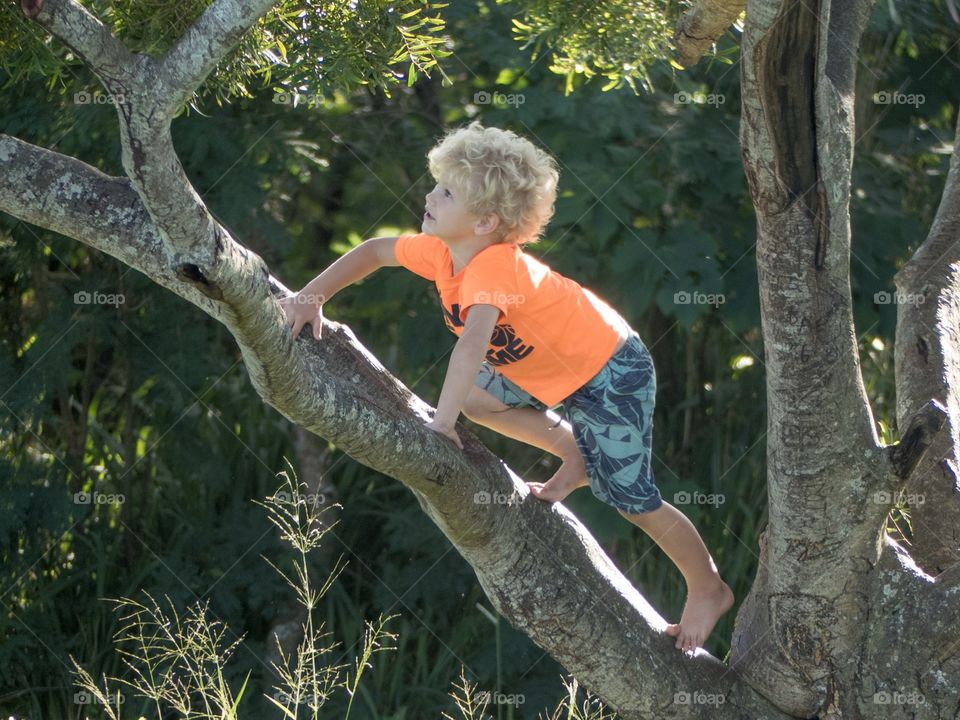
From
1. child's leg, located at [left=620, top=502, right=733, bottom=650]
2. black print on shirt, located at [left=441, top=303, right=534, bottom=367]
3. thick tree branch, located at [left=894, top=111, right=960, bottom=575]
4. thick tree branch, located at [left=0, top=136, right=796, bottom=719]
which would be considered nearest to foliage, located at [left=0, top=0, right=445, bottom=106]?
thick tree branch, located at [left=0, top=136, right=796, bottom=719]

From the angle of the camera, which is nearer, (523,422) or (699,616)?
(699,616)

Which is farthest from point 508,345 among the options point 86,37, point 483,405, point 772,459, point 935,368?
point 86,37

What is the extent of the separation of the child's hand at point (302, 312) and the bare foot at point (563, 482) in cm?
69

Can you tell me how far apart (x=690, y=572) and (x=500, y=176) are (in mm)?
1079

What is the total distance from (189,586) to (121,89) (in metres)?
3.24

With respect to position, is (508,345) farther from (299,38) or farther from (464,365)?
(299,38)

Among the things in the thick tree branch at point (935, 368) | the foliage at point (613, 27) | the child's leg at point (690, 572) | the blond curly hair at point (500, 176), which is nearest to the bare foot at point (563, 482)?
the child's leg at point (690, 572)

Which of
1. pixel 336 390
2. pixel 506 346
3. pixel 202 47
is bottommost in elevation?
pixel 506 346

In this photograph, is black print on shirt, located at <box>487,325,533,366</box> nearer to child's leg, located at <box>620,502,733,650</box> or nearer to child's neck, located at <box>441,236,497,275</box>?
child's neck, located at <box>441,236,497,275</box>

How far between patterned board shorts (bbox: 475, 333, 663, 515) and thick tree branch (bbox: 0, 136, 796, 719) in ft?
0.48

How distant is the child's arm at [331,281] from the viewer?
7.93ft

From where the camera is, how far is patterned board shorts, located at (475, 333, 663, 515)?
2.72 m

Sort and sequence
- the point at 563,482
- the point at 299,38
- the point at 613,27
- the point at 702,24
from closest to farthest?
1. the point at 299,38
2. the point at 702,24
3. the point at 563,482
4. the point at 613,27

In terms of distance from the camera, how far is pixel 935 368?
2863mm
